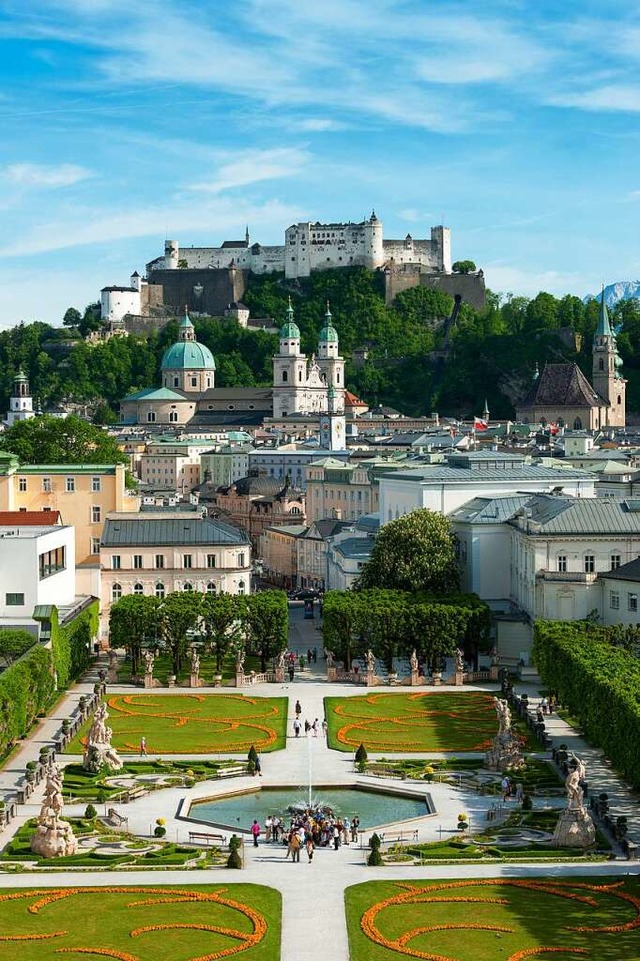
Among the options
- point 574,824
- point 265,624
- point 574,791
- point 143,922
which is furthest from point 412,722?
A: point 143,922

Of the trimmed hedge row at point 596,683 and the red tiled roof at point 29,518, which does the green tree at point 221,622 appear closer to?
the red tiled roof at point 29,518

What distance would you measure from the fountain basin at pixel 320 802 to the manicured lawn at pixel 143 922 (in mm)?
7483

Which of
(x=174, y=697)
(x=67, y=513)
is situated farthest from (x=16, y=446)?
(x=174, y=697)

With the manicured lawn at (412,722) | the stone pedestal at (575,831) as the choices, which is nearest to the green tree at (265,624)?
the manicured lawn at (412,722)

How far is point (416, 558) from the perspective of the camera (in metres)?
89.9

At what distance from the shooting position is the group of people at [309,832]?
1816 inches

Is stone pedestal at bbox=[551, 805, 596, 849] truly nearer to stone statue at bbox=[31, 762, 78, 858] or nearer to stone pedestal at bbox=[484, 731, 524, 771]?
stone pedestal at bbox=[484, 731, 524, 771]

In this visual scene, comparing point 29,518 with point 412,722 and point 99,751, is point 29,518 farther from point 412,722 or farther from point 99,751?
point 99,751

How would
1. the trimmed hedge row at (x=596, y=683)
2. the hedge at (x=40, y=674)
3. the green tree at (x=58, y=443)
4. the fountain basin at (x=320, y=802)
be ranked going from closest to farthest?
1. the fountain basin at (x=320, y=802)
2. the trimmed hedge row at (x=596, y=683)
3. the hedge at (x=40, y=674)
4. the green tree at (x=58, y=443)

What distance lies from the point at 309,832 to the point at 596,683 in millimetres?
15663

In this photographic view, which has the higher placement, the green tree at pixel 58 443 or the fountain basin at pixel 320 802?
the green tree at pixel 58 443

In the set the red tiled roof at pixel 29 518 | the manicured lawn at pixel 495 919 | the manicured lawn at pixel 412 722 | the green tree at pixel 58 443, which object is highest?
the green tree at pixel 58 443

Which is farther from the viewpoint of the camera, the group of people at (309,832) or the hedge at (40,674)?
the hedge at (40,674)

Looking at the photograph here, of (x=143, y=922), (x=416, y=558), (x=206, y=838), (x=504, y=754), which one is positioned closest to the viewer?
(x=143, y=922)
